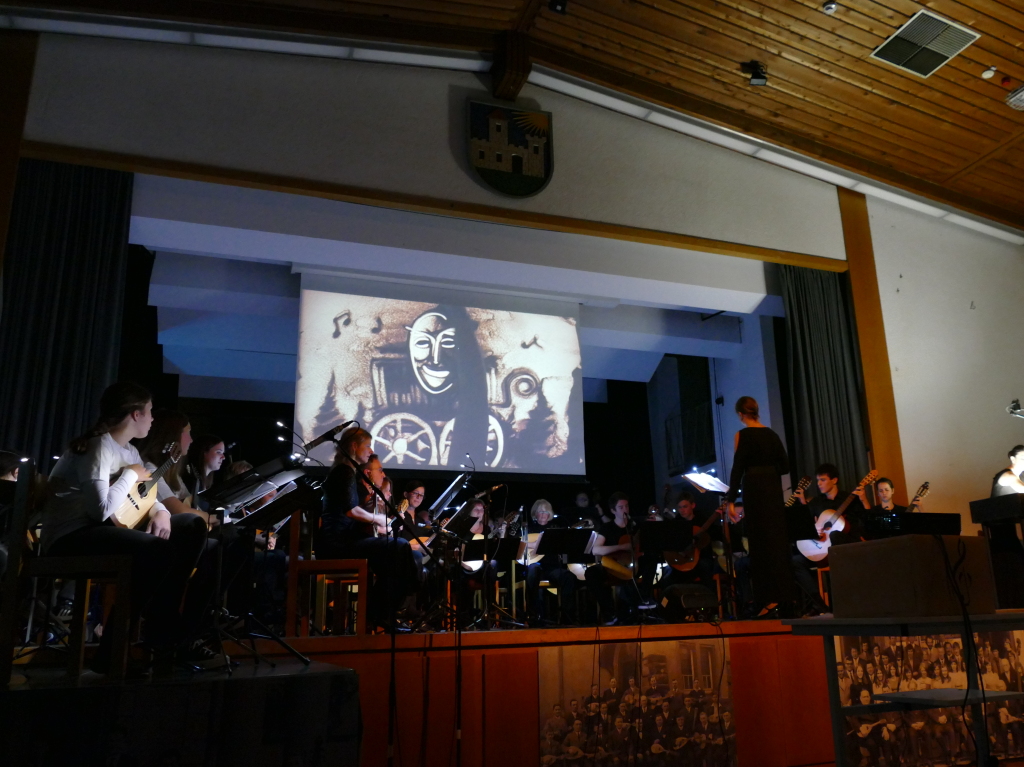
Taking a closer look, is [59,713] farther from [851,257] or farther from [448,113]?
[851,257]

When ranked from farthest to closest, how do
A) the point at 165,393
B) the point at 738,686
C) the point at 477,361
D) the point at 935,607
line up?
the point at 165,393
the point at 477,361
the point at 738,686
the point at 935,607

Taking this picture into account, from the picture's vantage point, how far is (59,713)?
6.15 ft

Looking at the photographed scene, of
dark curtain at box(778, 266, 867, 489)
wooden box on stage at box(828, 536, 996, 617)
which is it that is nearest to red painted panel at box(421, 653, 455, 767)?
wooden box on stage at box(828, 536, 996, 617)

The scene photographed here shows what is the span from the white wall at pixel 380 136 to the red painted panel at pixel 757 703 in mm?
3627

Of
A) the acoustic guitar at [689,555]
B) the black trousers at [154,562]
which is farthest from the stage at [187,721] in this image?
the acoustic guitar at [689,555]

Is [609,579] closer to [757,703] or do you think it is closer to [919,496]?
[757,703]

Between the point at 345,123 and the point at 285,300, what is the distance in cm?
190

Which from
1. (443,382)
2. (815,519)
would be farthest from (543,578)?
(815,519)

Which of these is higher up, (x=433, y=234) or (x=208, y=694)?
(x=433, y=234)

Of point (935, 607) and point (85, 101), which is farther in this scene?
point (85, 101)

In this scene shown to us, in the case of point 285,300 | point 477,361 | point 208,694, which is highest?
point 285,300

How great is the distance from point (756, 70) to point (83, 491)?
18.4 feet

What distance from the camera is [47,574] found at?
2400 millimetres

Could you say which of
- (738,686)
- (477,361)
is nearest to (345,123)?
(477,361)
